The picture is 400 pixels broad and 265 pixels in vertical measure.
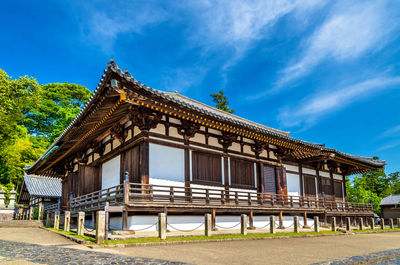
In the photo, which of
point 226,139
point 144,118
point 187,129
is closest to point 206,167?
point 226,139

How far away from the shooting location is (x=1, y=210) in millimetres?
28984

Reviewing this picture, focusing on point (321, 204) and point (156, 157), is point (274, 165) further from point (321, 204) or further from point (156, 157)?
point (156, 157)

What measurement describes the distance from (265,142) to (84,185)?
11346mm

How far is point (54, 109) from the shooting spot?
47188 mm

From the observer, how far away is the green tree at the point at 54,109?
4319 centimetres

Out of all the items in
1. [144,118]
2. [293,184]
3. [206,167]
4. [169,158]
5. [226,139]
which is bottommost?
[293,184]

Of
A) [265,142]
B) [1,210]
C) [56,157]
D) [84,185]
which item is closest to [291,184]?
A: [265,142]

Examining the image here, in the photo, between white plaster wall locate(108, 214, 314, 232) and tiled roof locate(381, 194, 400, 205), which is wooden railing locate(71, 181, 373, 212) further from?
tiled roof locate(381, 194, 400, 205)

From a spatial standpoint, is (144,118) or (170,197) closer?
(170,197)

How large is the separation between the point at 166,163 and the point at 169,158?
299 mm

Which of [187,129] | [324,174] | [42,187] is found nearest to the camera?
[187,129]

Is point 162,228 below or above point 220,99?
below

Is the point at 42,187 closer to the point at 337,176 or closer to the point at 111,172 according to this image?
the point at 111,172

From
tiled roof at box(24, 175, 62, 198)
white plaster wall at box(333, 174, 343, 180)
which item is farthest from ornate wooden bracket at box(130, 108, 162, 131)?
tiled roof at box(24, 175, 62, 198)
